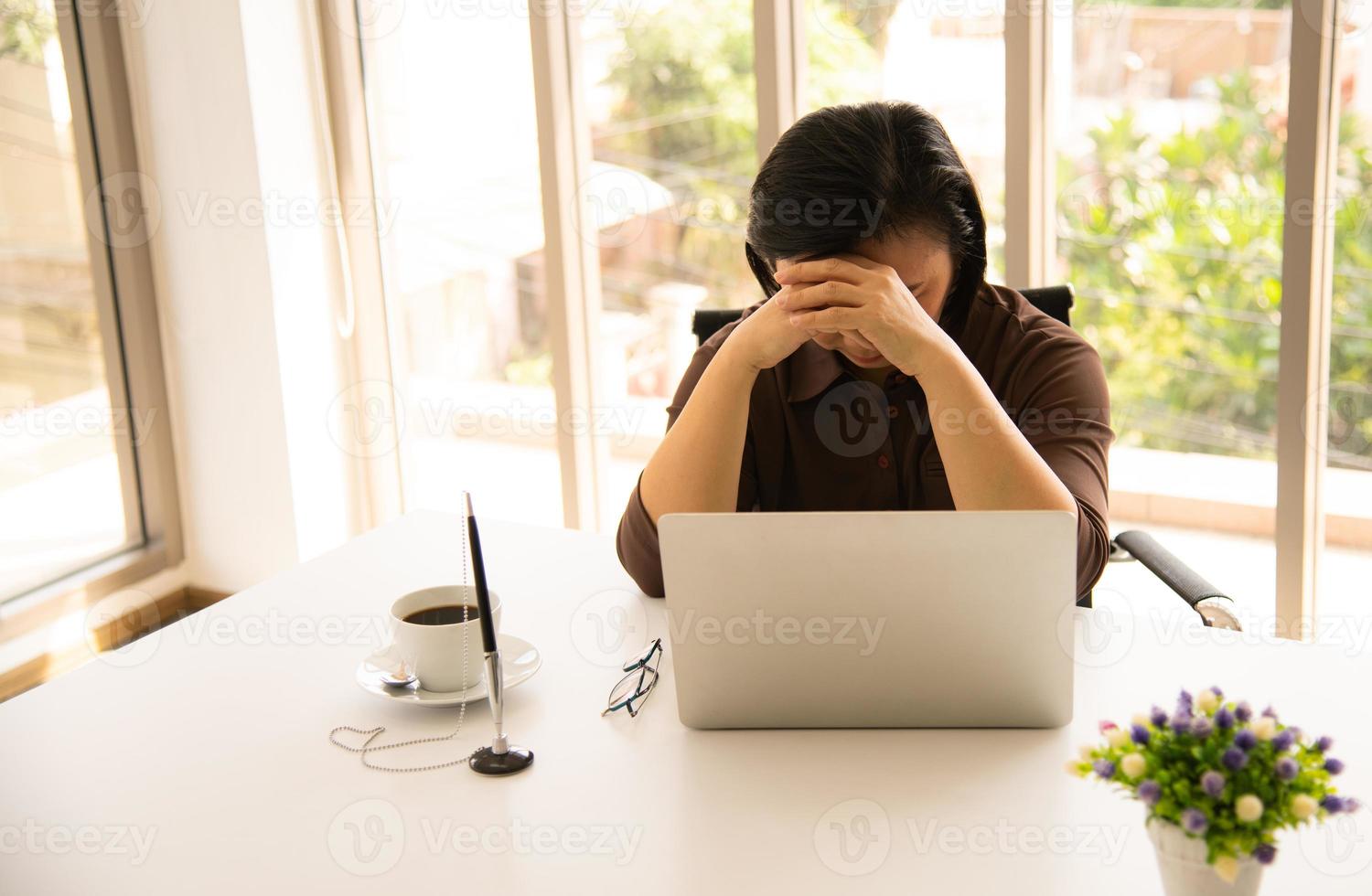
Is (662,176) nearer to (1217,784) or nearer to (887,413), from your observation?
(887,413)

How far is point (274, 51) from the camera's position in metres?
2.93

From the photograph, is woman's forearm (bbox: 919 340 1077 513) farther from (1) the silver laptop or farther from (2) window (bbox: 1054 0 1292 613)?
(2) window (bbox: 1054 0 1292 613)

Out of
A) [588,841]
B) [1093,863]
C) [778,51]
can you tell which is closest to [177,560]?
[778,51]

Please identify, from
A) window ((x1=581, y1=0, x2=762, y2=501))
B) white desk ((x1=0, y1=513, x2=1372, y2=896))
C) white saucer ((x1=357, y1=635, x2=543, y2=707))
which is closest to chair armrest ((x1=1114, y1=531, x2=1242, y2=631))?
white desk ((x1=0, y1=513, x2=1372, y2=896))

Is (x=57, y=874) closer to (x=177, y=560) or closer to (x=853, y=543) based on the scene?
(x=853, y=543)

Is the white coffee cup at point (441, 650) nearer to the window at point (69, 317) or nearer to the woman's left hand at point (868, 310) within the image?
the woman's left hand at point (868, 310)

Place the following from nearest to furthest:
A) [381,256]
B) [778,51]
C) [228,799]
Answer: [228,799], [778,51], [381,256]

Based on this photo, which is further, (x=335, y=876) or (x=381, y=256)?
(x=381, y=256)

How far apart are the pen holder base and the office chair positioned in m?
0.75

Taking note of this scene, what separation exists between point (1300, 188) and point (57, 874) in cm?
213

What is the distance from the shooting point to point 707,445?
1.45m

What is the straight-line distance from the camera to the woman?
4.41 feet

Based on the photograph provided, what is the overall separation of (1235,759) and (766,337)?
2.58 feet

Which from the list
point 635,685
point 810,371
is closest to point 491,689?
point 635,685
